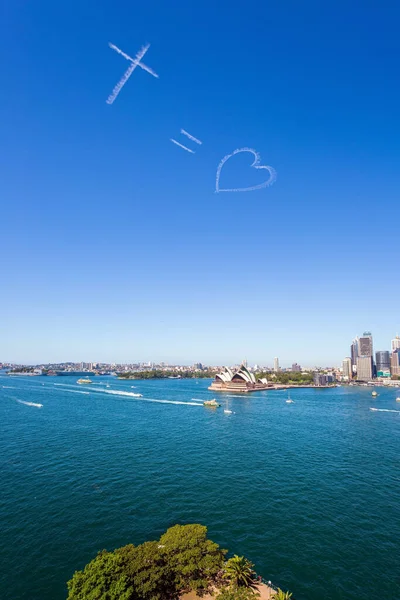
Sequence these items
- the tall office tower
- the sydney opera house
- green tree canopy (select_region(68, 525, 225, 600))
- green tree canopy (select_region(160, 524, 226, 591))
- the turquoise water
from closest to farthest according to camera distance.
Result: green tree canopy (select_region(68, 525, 225, 600)), green tree canopy (select_region(160, 524, 226, 591)), the turquoise water, the sydney opera house, the tall office tower

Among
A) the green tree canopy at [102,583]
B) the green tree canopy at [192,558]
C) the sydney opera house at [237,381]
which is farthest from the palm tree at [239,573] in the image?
the sydney opera house at [237,381]

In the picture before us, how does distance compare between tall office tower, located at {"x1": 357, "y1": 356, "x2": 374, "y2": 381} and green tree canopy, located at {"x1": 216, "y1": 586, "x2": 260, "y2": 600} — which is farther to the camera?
tall office tower, located at {"x1": 357, "y1": 356, "x2": 374, "y2": 381}

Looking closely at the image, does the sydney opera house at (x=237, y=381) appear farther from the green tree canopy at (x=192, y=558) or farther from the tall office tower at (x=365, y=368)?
the green tree canopy at (x=192, y=558)

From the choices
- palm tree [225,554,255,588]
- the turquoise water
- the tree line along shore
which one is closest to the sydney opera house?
the turquoise water

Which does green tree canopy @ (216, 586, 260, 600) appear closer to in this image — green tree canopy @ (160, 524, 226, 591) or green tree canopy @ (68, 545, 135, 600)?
green tree canopy @ (160, 524, 226, 591)

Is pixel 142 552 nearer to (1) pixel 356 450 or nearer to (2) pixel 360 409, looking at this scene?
(1) pixel 356 450

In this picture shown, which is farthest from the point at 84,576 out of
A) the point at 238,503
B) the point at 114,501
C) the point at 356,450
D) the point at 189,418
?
the point at 189,418
